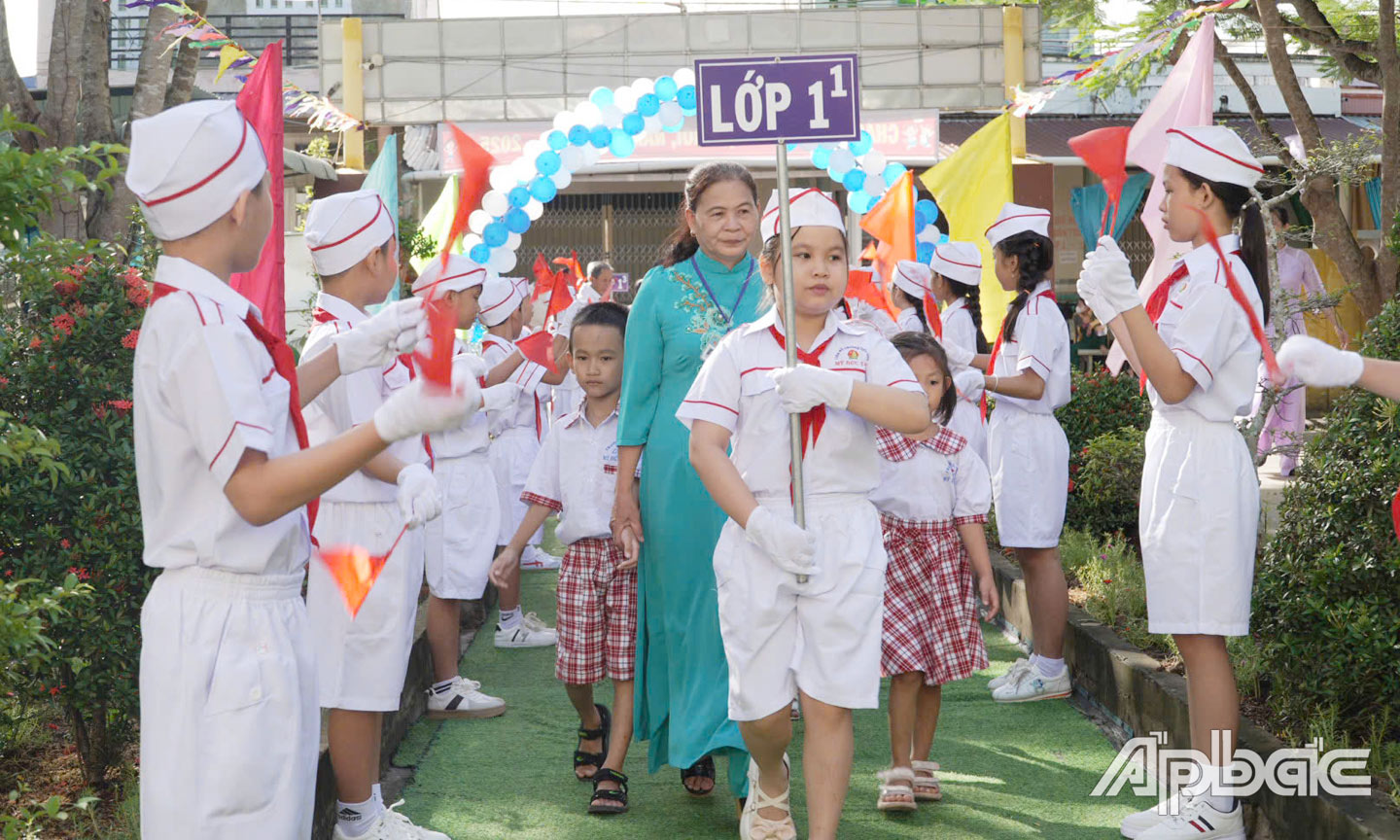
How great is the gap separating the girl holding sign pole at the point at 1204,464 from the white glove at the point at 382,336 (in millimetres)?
2109

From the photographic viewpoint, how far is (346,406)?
4.37 m

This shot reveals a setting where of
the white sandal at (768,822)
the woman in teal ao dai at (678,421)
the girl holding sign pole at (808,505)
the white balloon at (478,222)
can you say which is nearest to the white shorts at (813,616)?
the girl holding sign pole at (808,505)

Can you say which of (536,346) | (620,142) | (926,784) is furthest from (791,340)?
(620,142)

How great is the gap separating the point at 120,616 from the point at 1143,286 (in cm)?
A: 381

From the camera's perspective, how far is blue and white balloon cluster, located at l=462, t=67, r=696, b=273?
33.2ft

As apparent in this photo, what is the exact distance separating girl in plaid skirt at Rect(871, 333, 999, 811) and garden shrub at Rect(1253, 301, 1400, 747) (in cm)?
95

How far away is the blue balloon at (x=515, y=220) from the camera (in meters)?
10.0

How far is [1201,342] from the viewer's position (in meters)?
4.53

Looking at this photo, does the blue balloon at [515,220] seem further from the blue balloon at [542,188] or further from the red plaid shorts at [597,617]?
the red plaid shorts at [597,617]

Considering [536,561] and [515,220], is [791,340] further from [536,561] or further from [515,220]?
[536,561]

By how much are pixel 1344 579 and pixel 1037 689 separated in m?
2.27

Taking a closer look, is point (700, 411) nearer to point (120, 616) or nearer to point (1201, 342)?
point (1201, 342)

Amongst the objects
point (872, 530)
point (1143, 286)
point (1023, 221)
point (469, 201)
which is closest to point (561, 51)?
point (469, 201)

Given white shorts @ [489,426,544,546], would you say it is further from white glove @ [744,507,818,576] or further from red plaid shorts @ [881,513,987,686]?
white glove @ [744,507,818,576]
